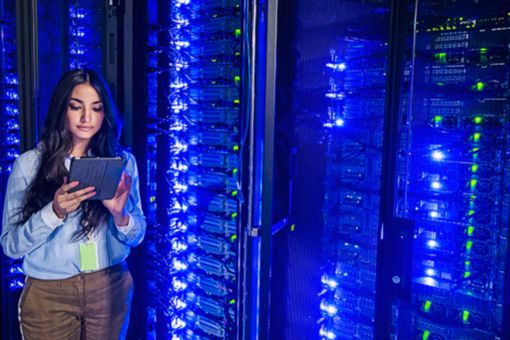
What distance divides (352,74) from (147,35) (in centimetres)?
104

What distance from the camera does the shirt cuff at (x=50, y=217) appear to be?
4.98 ft

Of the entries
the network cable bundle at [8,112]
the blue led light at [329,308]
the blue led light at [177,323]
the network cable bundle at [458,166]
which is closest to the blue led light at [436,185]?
the network cable bundle at [458,166]

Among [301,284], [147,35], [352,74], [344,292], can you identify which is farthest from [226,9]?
[344,292]

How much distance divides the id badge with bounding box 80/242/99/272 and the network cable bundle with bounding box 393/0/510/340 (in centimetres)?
130

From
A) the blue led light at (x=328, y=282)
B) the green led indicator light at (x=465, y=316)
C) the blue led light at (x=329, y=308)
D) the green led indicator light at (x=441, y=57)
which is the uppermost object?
the green led indicator light at (x=441, y=57)

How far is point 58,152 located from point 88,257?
1.36ft

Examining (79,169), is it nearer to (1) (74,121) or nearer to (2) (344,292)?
(1) (74,121)

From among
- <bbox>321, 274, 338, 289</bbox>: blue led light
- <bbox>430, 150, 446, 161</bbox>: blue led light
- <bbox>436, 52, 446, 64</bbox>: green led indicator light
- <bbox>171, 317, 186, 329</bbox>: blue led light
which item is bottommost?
<bbox>171, 317, 186, 329</bbox>: blue led light

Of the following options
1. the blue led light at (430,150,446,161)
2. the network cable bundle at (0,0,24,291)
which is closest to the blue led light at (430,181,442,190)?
the blue led light at (430,150,446,161)

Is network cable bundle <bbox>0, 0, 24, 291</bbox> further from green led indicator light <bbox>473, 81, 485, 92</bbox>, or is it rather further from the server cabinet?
green led indicator light <bbox>473, 81, 485, 92</bbox>

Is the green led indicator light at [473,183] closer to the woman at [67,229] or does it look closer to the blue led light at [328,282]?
the blue led light at [328,282]

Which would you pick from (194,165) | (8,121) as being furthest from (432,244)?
(8,121)

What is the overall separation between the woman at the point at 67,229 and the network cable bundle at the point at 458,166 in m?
1.26

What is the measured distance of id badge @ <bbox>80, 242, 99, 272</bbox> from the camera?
65.6 inches
